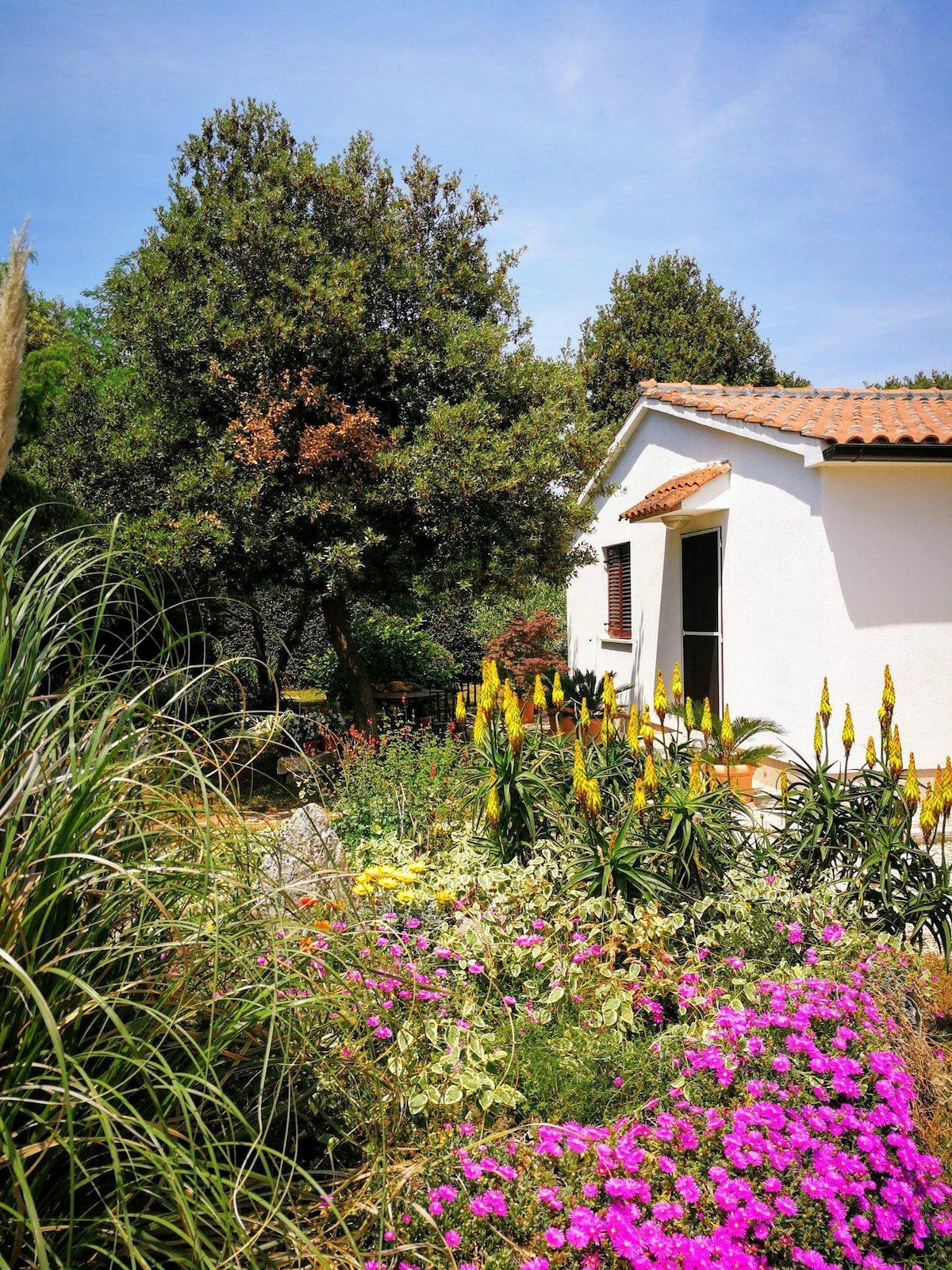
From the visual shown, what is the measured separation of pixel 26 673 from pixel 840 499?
838 centimetres

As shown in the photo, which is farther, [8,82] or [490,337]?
[490,337]

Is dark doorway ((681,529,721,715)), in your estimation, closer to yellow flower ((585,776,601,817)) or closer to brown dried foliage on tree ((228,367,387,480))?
brown dried foliage on tree ((228,367,387,480))

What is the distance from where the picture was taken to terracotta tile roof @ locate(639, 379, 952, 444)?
816 centimetres

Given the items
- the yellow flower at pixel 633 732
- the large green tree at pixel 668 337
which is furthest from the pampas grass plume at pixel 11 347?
the large green tree at pixel 668 337

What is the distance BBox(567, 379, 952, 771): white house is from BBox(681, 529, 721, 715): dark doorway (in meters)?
0.03

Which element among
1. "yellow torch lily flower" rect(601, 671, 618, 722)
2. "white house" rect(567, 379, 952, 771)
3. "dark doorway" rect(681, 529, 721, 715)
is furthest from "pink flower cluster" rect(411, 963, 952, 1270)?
"dark doorway" rect(681, 529, 721, 715)

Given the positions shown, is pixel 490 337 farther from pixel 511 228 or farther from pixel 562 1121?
pixel 562 1121

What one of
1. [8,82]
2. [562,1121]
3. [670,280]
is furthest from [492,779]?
[670,280]

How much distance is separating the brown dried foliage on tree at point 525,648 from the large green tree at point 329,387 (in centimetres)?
517

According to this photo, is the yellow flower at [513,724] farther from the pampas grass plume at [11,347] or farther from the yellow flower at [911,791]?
the pampas grass plume at [11,347]

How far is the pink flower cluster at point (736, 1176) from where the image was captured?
75.6 inches

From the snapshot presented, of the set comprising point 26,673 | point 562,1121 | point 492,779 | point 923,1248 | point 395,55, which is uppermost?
point 395,55

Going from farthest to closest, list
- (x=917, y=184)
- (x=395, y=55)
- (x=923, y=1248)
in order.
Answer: (x=917, y=184)
(x=395, y=55)
(x=923, y=1248)

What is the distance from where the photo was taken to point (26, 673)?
2006 mm
